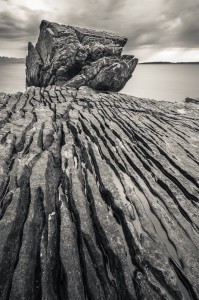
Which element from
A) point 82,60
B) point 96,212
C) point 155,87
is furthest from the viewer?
point 155,87

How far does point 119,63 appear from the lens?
18.3m

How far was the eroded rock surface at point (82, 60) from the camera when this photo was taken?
17672mm

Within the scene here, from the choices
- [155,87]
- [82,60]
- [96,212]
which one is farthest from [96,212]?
[155,87]

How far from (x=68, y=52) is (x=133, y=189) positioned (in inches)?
662

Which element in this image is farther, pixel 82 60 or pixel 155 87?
pixel 155 87

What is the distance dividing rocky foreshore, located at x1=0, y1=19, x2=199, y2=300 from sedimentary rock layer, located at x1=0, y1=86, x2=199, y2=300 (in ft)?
0.05

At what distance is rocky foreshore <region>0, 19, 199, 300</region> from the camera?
304 cm

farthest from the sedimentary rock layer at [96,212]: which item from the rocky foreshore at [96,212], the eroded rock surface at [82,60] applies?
the eroded rock surface at [82,60]

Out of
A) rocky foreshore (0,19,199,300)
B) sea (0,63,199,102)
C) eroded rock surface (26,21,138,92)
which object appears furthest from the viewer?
sea (0,63,199,102)

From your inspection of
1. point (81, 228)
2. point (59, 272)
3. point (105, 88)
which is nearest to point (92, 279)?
point (59, 272)

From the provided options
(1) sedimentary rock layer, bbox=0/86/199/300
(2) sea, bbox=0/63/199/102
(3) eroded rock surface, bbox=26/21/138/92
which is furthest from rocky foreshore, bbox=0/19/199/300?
(2) sea, bbox=0/63/199/102

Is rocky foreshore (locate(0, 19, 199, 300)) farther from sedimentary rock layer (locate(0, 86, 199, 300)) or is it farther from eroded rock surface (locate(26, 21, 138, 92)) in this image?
eroded rock surface (locate(26, 21, 138, 92))

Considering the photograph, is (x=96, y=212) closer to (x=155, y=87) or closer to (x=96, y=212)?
(x=96, y=212)

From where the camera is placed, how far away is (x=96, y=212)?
4.17 meters
